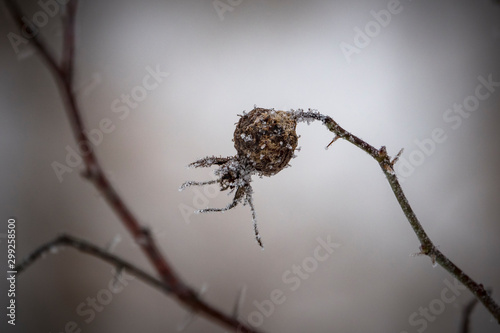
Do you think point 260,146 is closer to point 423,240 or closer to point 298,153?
point 423,240

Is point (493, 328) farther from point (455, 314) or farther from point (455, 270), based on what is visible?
point (455, 270)

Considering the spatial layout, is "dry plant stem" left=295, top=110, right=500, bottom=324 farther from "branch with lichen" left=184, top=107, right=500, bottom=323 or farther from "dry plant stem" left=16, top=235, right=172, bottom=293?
"dry plant stem" left=16, top=235, right=172, bottom=293

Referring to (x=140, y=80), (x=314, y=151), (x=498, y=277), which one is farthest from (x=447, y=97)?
(x=140, y=80)

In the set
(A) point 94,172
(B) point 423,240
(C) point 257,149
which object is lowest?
(B) point 423,240

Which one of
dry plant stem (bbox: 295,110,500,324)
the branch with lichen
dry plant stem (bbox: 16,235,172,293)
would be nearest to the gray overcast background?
the branch with lichen

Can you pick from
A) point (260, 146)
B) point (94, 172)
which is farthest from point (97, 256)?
point (260, 146)

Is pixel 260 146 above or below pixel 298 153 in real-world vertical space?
above
